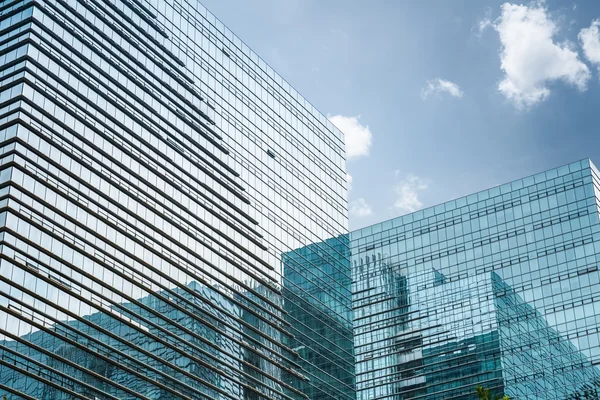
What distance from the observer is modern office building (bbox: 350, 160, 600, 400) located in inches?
4592

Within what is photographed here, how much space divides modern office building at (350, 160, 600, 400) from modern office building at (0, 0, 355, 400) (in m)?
13.2

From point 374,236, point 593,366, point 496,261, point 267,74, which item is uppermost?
point 267,74

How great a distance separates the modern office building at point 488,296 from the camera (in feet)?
383

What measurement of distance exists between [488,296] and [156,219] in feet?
170

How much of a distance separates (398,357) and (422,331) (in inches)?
193

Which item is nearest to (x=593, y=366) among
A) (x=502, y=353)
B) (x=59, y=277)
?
(x=502, y=353)

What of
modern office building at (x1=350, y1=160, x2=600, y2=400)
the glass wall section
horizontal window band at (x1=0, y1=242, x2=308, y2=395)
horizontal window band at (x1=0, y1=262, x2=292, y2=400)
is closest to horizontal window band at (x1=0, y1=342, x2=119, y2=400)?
horizontal window band at (x1=0, y1=262, x2=292, y2=400)

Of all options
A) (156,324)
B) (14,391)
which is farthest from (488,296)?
(14,391)

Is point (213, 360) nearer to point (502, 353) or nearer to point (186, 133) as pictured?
point (186, 133)

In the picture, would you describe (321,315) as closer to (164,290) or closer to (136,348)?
(164,290)

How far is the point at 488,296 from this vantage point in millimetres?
125188

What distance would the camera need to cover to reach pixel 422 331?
130 metres

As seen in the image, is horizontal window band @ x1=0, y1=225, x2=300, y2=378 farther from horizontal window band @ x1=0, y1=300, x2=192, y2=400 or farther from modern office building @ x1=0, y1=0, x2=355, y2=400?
horizontal window band @ x1=0, y1=300, x2=192, y2=400

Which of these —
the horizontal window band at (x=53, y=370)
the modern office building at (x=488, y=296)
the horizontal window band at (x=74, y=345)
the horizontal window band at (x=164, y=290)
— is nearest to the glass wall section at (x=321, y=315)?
the horizontal window band at (x=164, y=290)
